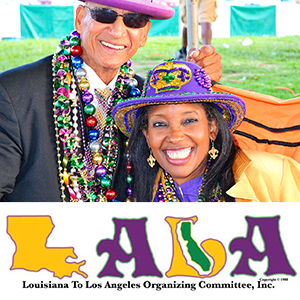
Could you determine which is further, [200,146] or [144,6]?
[144,6]

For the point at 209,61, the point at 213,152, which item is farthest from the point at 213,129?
the point at 209,61

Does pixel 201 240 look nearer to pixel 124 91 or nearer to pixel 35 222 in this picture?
pixel 35 222

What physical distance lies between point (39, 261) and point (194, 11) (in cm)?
326

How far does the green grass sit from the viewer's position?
7.83 meters

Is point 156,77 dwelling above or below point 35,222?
above

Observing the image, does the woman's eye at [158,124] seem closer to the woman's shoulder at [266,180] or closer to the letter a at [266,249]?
the woman's shoulder at [266,180]

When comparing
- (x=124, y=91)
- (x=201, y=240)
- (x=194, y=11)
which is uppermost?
(x=194, y=11)

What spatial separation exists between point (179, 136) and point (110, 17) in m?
0.95

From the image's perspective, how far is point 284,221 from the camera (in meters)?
2.24

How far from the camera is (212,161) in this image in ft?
9.45

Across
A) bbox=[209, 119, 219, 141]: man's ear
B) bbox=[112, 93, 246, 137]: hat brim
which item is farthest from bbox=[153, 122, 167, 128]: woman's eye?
bbox=[209, 119, 219, 141]: man's ear

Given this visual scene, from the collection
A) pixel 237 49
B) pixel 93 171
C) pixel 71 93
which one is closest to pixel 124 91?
pixel 71 93

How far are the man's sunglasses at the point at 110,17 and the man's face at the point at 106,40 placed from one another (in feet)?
0.06

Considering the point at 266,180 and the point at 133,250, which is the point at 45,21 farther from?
the point at 133,250
